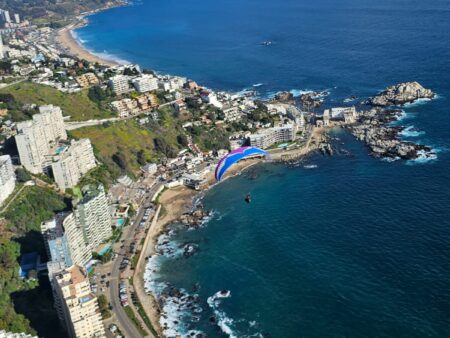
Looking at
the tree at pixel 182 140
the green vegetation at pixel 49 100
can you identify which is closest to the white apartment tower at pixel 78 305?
the green vegetation at pixel 49 100

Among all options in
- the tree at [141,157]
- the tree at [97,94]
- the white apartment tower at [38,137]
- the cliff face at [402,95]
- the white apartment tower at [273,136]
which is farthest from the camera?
the cliff face at [402,95]

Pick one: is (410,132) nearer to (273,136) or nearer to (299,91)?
(273,136)

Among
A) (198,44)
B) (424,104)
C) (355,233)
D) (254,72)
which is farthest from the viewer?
(198,44)

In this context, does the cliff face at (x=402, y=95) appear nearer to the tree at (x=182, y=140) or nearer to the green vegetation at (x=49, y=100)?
the tree at (x=182, y=140)

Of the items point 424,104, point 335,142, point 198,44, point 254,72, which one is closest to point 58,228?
point 335,142

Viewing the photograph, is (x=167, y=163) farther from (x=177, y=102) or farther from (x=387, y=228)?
(x=387, y=228)
